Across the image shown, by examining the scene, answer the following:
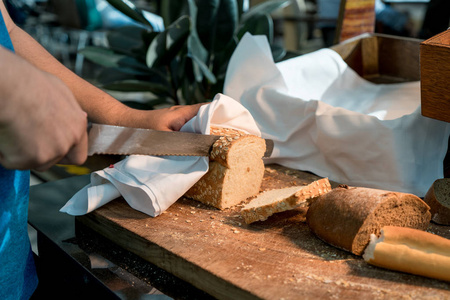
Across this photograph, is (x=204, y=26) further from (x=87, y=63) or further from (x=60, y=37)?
(x=60, y=37)

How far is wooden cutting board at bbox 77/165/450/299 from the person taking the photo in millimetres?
750

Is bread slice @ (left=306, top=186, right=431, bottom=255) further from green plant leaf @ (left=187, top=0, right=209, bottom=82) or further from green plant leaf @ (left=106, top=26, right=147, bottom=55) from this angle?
green plant leaf @ (left=106, top=26, right=147, bottom=55)

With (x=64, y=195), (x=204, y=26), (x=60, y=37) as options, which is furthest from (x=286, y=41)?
(x=60, y=37)

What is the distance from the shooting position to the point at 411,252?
77 centimetres

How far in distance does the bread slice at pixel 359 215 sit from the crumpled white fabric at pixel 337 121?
287 millimetres

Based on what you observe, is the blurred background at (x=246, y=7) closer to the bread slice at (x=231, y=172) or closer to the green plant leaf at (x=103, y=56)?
the green plant leaf at (x=103, y=56)

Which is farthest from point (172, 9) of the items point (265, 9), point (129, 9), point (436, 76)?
point (436, 76)

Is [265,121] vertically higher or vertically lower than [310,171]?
higher

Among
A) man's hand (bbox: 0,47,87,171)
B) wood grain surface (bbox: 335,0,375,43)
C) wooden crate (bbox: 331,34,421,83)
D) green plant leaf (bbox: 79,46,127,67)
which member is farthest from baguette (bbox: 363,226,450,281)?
green plant leaf (bbox: 79,46,127,67)

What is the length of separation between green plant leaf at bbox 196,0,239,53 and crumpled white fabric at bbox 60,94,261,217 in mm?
951

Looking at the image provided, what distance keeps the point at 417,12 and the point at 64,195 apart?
810 cm

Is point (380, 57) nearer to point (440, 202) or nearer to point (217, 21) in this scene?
point (217, 21)

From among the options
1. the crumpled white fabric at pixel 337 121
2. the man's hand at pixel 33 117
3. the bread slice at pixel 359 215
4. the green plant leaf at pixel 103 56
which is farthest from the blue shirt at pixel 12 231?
the green plant leaf at pixel 103 56

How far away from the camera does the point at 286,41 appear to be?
16.2ft
